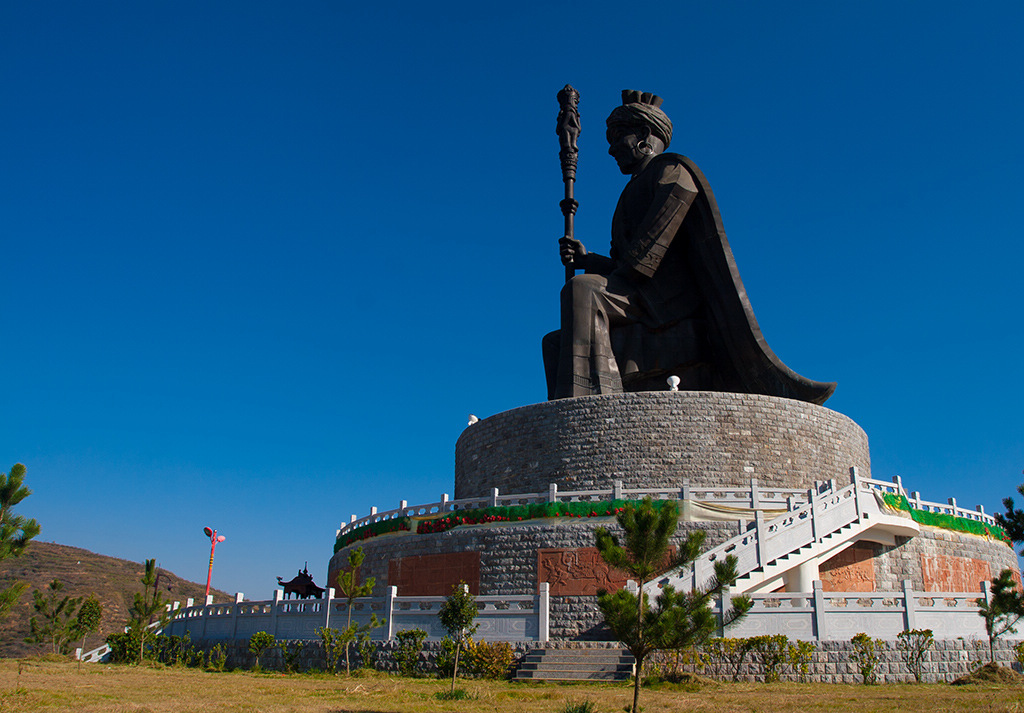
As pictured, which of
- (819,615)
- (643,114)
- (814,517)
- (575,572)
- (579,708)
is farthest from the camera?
(643,114)

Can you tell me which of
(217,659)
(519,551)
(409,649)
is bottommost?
(217,659)

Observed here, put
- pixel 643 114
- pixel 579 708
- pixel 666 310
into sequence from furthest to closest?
pixel 643 114 → pixel 666 310 → pixel 579 708

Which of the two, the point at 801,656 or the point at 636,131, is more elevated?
the point at 636,131

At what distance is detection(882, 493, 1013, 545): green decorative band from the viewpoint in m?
16.4

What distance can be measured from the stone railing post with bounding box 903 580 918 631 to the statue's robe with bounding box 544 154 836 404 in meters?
9.78

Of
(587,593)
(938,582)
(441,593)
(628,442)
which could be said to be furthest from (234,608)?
(938,582)

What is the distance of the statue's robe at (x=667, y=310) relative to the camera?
71.9ft

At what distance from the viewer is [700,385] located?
23.4 meters

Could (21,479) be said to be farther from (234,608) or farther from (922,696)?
(922,696)

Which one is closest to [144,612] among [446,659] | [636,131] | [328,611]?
[328,611]

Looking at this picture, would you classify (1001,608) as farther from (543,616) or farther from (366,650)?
(366,650)

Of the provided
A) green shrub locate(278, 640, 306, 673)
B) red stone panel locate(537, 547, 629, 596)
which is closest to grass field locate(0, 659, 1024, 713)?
green shrub locate(278, 640, 306, 673)

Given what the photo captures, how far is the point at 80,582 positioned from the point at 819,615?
44.3 meters

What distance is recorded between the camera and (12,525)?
41.0 ft
